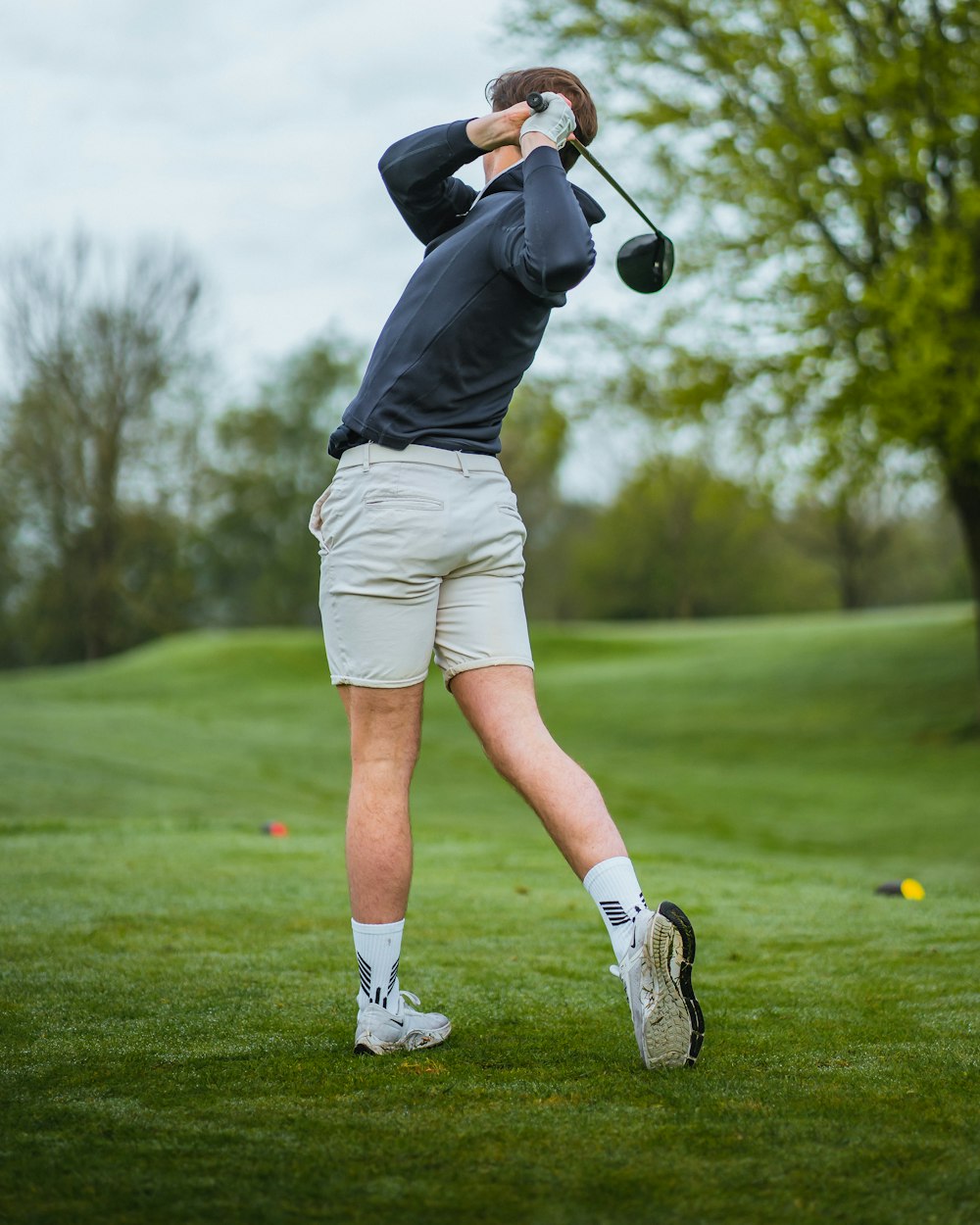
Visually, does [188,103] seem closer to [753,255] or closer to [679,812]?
[753,255]

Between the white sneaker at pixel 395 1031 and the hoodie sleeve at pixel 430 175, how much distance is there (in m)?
1.71

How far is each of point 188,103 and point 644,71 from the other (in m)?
16.7

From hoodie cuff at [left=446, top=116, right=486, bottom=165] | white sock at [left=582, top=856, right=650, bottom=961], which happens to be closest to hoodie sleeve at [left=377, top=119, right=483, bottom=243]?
hoodie cuff at [left=446, top=116, right=486, bottom=165]

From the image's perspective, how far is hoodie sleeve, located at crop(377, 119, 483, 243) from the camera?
287 centimetres

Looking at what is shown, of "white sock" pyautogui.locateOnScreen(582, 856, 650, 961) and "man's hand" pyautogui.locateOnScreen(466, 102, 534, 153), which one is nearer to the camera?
"white sock" pyautogui.locateOnScreen(582, 856, 650, 961)

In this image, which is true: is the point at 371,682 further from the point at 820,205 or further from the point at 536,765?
the point at 820,205

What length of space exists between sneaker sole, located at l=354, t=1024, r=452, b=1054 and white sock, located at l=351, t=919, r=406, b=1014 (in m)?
0.07

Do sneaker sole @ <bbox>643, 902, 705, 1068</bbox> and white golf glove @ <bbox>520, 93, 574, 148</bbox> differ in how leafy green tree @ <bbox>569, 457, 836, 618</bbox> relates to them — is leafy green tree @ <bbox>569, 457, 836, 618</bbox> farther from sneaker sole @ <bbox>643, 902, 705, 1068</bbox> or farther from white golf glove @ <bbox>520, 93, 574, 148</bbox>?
sneaker sole @ <bbox>643, 902, 705, 1068</bbox>

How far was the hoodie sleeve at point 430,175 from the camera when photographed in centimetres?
287

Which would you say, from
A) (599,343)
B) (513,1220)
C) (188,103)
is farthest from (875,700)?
(188,103)

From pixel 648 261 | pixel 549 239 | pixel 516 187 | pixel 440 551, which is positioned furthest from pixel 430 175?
pixel 440 551

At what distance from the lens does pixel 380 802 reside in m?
2.82

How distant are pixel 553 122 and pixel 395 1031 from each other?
1.89 m

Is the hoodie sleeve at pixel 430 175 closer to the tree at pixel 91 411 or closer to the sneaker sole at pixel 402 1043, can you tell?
the sneaker sole at pixel 402 1043
